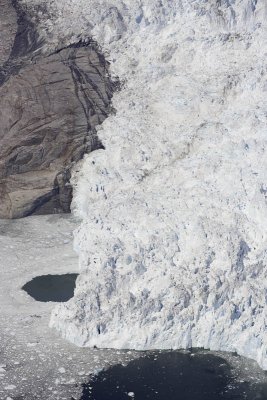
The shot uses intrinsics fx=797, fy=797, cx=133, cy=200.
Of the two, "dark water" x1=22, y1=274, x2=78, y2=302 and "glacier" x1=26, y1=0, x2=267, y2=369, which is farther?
"dark water" x1=22, y1=274, x2=78, y2=302

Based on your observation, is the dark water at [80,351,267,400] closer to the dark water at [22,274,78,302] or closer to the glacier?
the glacier

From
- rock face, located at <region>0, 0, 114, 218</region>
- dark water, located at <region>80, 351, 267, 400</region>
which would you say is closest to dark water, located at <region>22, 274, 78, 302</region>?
rock face, located at <region>0, 0, 114, 218</region>

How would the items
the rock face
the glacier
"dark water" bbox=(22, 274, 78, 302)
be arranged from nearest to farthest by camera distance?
the glacier → "dark water" bbox=(22, 274, 78, 302) → the rock face

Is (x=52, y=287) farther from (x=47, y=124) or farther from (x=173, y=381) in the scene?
(x=47, y=124)

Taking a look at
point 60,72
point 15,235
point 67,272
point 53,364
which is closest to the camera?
point 53,364

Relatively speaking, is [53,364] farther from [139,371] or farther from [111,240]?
[111,240]

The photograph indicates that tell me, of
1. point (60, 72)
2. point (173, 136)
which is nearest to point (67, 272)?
point (173, 136)
